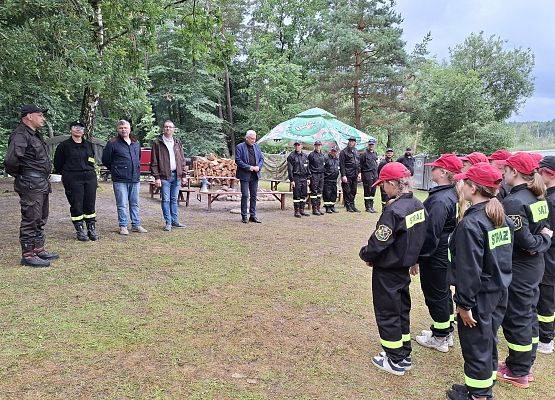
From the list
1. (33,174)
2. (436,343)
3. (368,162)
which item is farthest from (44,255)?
(368,162)

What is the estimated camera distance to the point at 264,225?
9.13 metres

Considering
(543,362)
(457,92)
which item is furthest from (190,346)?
(457,92)

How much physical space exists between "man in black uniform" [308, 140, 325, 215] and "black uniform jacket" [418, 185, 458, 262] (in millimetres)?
7226

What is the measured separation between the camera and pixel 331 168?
1148cm

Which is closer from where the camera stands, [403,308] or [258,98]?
[403,308]

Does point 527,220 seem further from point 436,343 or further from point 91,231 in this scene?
point 91,231

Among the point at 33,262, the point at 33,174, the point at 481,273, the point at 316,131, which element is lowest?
the point at 33,262

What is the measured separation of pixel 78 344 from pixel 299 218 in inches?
286

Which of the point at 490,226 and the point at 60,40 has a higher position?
the point at 60,40

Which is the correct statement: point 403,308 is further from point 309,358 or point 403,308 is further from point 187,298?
point 187,298

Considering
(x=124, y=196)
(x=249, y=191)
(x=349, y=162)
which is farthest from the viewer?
(x=349, y=162)

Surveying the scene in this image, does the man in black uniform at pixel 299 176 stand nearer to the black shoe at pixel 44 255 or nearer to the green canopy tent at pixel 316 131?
the green canopy tent at pixel 316 131

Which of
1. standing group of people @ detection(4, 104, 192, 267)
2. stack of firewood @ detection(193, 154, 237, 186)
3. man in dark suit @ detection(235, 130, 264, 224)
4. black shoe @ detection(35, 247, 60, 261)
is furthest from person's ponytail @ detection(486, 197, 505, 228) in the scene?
stack of firewood @ detection(193, 154, 237, 186)

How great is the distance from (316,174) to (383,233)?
25.9 feet
